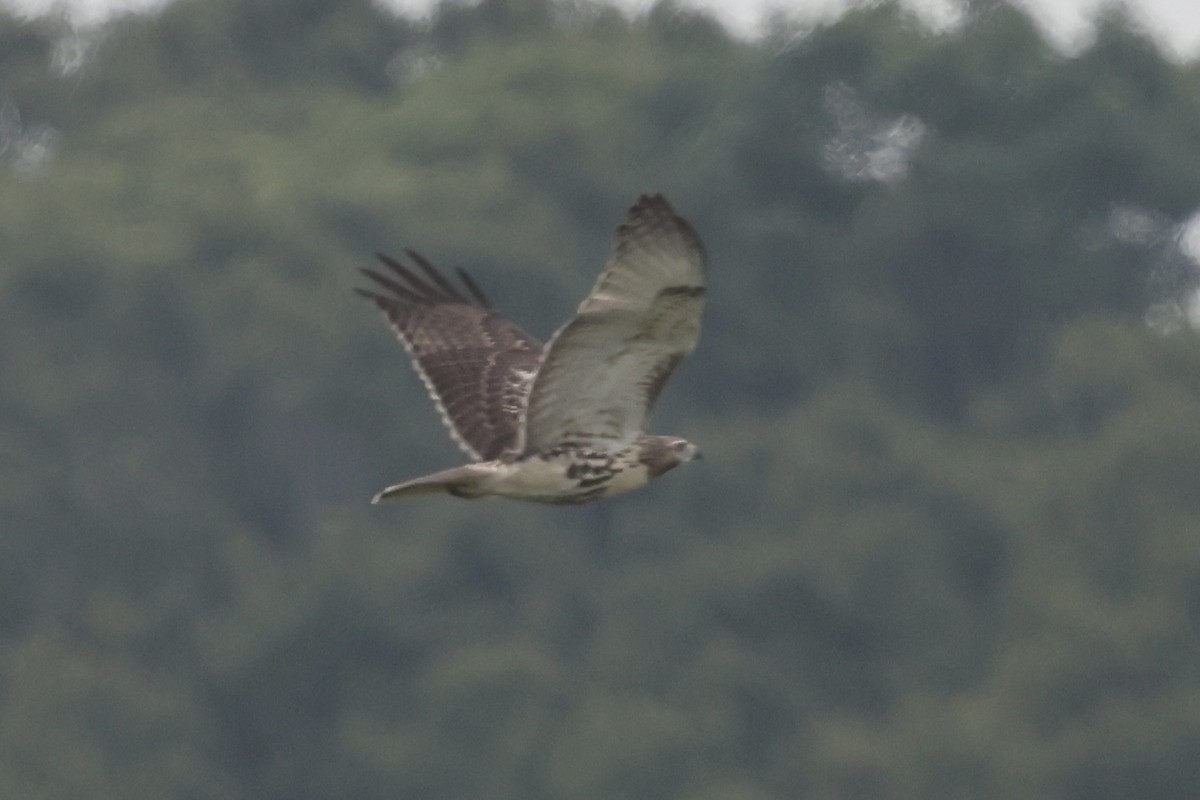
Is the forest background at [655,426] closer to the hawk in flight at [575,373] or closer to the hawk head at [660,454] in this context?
the hawk in flight at [575,373]

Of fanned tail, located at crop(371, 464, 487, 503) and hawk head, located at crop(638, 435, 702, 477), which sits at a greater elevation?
hawk head, located at crop(638, 435, 702, 477)

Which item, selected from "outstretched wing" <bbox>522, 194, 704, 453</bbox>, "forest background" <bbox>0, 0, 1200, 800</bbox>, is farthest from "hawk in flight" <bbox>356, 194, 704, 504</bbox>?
"forest background" <bbox>0, 0, 1200, 800</bbox>

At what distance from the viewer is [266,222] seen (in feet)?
130

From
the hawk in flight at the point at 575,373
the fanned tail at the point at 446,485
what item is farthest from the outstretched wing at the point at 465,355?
the fanned tail at the point at 446,485

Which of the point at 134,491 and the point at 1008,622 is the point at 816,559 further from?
the point at 134,491

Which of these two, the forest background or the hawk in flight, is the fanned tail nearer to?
the hawk in flight

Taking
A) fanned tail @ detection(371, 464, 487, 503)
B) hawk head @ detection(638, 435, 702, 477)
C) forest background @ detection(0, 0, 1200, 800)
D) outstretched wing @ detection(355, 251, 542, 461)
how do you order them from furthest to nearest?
forest background @ detection(0, 0, 1200, 800), outstretched wing @ detection(355, 251, 542, 461), hawk head @ detection(638, 435, 702, 477), fanned tail @ detection(371, 464, 487, 503)

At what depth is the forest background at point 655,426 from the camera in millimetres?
33562

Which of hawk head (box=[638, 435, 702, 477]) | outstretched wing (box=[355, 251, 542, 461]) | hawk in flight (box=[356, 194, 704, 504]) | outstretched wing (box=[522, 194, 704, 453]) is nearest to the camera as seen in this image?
outstretched wing (box=[522, 194, 704, 453])

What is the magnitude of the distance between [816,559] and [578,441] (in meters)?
25.1

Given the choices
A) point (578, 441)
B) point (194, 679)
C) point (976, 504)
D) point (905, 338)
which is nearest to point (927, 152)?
point (905, 338)

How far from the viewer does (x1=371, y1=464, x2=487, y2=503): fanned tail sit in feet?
32.0

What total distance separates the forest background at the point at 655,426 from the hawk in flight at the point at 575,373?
2085 cm

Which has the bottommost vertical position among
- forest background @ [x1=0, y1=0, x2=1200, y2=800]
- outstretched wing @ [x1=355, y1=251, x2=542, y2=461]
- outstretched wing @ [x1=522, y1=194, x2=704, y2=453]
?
outstretched wing @ [x1=522, y1=194, x2=704, y2=453]
